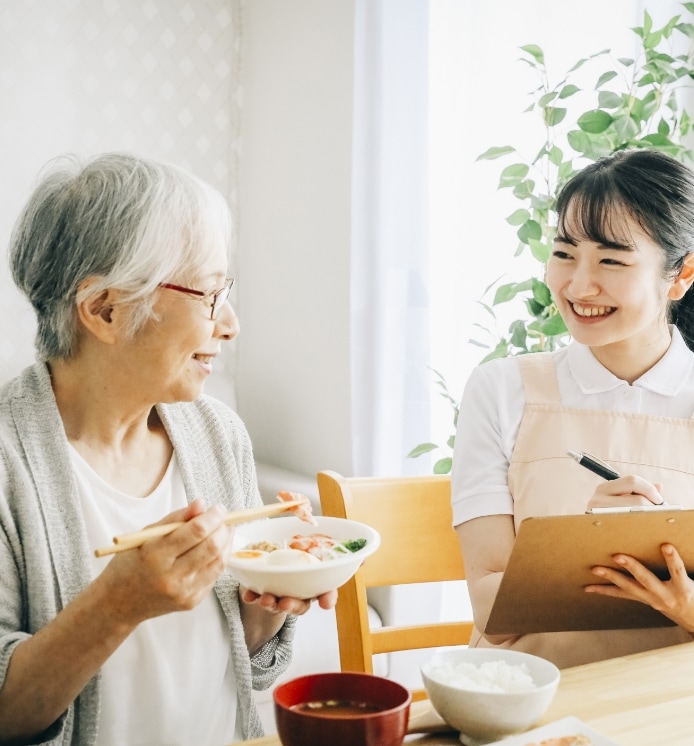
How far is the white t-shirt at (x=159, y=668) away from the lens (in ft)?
4.31

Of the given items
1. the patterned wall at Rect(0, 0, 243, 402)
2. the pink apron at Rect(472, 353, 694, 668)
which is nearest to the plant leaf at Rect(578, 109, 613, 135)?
the pink apron at Rect(472, 353, 694, 668)

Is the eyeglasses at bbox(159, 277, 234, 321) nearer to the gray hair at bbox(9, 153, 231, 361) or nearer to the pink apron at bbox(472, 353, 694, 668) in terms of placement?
the gray hair at bbox(9, 153, 231, 361)

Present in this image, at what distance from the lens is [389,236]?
2.79 m

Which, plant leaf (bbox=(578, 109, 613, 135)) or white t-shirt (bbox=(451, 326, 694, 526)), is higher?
plant leaf (bbox=(578, 109, 613, 135))

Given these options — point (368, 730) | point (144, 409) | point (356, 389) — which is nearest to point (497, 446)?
point (144, 409)

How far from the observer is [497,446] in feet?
5.35

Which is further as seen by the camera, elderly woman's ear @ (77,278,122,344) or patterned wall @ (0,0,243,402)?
patterned wall @ (0,0,243,402)

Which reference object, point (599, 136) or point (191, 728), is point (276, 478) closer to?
point (599, 136)

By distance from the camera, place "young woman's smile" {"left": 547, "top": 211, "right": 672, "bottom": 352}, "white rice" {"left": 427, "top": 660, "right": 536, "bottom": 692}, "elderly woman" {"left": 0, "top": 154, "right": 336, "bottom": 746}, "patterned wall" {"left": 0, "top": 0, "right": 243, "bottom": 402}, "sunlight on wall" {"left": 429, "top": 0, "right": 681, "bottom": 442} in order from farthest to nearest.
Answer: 1. "patterned wall" {"left": 0, "top": 0, "right": 243, "bottom": 402}
2. "sunlight on wall" {"left": 429, "top": 0, "right": 681, "bottom": 442}
3. "young woman's smile" {"left": 547, "top": 211, "right": 672, "bottom": 352}
4. "elderly woman" {"left": 0, "top": 154, "right": 336, "bottom": 746}
5. "white rice" {"left": 427, "top": 660, "right": 536, "bottom": 692}

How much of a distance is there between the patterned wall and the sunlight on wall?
1.02m

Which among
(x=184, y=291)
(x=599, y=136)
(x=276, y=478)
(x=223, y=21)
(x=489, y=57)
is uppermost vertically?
(x=223, y=21)

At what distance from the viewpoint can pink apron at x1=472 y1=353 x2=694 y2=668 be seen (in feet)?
4.82

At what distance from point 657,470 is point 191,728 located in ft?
2.80

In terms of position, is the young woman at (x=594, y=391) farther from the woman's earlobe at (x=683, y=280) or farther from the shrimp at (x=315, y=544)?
the shrimp at (x=315, y=544)
